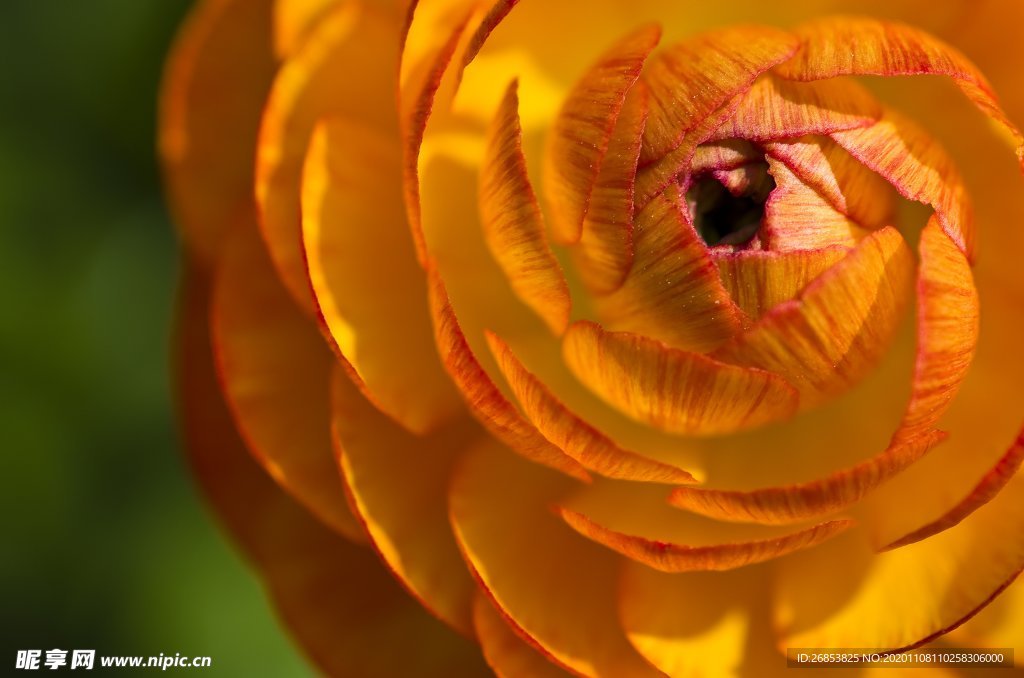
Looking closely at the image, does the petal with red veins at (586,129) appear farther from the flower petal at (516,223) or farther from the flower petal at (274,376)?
the flower petal at (274,376)

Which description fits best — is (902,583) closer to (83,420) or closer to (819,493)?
(819,493)

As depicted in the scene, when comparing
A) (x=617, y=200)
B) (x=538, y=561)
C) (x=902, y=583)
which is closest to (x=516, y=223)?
(x=617, y=200)

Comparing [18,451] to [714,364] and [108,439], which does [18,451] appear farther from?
[714,364]

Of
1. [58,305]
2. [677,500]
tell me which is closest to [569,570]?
[677,500]

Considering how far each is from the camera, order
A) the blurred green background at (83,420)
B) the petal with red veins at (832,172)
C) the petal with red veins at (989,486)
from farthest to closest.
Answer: the blurred green background at (83,420)
the petal with red veins at (832,172)
the petal with red veins at (989,486)

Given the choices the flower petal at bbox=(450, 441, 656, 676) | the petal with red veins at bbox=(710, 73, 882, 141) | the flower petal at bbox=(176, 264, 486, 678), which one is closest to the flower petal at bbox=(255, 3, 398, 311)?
the flower petal at bbox=(176, 264, 486, 678)

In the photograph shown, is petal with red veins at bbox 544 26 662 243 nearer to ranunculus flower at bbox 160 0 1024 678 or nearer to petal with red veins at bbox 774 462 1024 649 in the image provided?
ranunculus flower at bbox 160 0 1024 678

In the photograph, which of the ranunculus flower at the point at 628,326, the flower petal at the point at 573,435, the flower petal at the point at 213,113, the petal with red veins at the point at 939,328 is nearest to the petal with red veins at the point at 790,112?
the ranunculus flower at the point at 628,326

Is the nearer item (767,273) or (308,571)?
(767,273)
